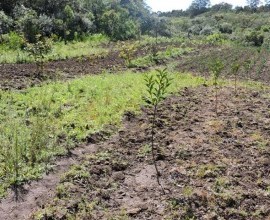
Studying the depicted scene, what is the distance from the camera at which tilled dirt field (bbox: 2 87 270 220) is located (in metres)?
5.83

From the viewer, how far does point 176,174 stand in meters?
7.00

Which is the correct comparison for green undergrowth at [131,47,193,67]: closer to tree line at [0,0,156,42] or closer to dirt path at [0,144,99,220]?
tree line at [0,0,156,42]

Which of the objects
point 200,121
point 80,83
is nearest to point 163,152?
point 200,121

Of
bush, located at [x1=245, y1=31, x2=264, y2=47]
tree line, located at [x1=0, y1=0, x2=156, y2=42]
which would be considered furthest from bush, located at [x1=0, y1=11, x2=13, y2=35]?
bush, located at [x1=245, y1=31, x2=264, y2=47]

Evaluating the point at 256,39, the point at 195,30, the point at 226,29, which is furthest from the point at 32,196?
the point at 195,30

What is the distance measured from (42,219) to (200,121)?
567 centimetres

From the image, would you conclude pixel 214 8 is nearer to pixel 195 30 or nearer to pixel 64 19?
pixel 195 30

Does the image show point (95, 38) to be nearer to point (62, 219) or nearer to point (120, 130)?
point (120, 130)

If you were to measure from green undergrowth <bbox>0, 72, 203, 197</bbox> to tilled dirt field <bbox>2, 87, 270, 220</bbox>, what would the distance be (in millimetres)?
616

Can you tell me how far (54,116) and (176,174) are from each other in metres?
3.91

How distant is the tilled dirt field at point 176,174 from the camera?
5.83 metres

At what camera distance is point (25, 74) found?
1430 centimetres

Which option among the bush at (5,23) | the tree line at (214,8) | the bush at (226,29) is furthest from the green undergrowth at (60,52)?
the tree line at (214,8)

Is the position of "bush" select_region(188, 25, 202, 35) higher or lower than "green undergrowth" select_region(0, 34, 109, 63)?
higher
